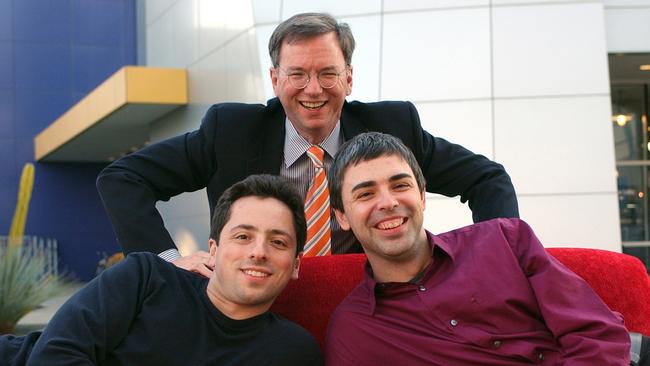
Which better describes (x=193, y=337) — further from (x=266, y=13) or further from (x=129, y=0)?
(x=129, y=0)

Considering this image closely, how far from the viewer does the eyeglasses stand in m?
2.82

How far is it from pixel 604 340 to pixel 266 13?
691 cm

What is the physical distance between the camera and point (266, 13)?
332 inches

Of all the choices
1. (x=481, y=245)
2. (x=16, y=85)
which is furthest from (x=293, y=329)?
(x=16, y=85)

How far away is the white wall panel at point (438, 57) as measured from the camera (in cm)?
791

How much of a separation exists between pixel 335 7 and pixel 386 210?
20.2 ft

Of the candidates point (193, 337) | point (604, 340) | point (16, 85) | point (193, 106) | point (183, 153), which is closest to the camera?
point (604, 340)

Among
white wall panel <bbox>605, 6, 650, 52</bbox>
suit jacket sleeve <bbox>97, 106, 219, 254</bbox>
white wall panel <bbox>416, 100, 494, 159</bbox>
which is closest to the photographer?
suit jacket sleeve <bbox>97, 106, 219, 254</bbox>

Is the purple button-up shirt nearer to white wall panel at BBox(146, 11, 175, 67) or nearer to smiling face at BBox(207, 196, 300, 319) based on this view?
smiling face at BBox(207, 196, 300, 319)

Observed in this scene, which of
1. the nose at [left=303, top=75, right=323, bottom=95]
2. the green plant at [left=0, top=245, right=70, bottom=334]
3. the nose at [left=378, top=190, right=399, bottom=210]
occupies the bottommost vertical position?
the green plant at [left=0, top=245, right=70, bottom=334]

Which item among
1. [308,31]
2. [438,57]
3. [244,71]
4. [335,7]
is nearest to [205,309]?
[308,31]

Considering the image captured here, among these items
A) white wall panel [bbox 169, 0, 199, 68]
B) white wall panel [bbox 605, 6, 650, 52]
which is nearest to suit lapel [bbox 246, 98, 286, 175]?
white wall panel [bbox 605, 6, 650, 52]

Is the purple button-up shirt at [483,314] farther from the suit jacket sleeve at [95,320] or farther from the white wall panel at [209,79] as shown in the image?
the white wall panel at [209,79]

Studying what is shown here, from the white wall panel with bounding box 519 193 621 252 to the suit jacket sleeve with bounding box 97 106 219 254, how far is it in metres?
5.31
